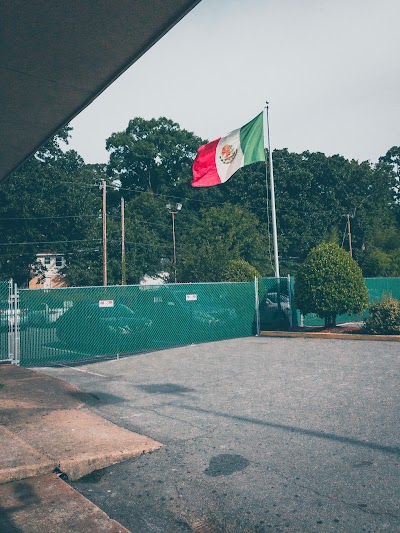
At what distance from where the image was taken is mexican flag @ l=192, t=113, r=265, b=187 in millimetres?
17875

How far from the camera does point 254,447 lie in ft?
19.5

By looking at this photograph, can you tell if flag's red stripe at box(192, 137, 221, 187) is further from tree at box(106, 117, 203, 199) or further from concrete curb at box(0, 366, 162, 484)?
tree at box(106, 117, 203, 199)

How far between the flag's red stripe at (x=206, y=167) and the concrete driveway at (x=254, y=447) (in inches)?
329

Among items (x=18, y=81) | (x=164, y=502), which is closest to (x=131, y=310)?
(x=18, y=81)

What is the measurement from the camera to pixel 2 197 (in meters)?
38.7

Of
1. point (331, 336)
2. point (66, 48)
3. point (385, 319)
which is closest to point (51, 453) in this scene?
point (66, 48)

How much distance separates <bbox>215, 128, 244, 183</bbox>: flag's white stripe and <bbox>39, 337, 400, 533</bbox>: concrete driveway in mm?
8394

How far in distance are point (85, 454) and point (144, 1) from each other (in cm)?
464

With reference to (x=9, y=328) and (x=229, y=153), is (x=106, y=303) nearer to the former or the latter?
(x=9, y=328)

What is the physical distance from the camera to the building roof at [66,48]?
480 cm

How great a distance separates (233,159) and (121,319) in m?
7.49

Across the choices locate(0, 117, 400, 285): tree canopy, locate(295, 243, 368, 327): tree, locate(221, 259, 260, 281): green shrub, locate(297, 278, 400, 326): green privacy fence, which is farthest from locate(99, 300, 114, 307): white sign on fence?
locate(0, 117, 400, 285): tree canopy

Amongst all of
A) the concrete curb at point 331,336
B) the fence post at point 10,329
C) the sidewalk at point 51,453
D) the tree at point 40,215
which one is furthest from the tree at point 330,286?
the tree at point 40,215

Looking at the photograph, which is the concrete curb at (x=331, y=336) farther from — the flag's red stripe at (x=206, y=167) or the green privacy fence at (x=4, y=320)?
the green privacy fence at (x=4, y=320)
